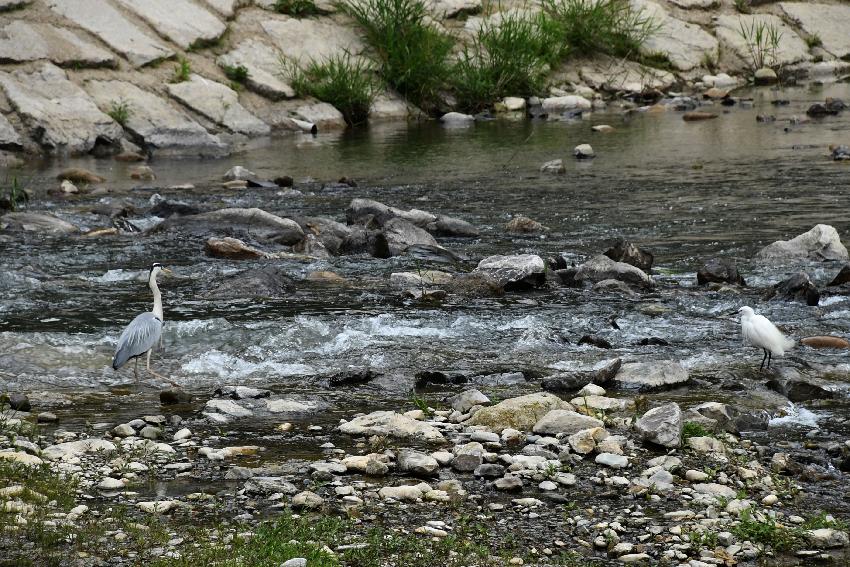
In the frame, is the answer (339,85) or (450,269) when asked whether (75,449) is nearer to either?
(450,269)

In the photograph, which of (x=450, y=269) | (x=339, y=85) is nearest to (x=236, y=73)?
(x=339, y=85)

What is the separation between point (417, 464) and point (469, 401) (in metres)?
1.23

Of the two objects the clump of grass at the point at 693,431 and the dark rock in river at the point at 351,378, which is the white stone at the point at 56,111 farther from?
the clump of grass at the point at 693,431

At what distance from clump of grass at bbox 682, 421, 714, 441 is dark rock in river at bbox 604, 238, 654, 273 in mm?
4436

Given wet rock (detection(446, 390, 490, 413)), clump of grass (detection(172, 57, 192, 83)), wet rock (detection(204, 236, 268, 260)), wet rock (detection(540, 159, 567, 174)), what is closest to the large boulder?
wet rock (detection(446, 390, 490, 413))

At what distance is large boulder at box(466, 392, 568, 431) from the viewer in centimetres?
652

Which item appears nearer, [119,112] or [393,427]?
[393,427]

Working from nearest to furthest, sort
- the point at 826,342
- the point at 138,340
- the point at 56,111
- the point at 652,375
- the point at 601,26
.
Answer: the point at 652,375 → the point at 138,340 → the point at 826,342 → the point at 56,111 → the point at 601,26

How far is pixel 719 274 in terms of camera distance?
395 inches

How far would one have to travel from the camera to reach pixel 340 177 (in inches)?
638

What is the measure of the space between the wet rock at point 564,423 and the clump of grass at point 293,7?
18.4 metres

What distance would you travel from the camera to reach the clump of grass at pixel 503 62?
76.4ft

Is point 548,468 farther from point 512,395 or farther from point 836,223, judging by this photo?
point 836,223

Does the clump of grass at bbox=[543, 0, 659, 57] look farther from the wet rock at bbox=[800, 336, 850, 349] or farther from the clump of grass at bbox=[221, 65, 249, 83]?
the wet rock at bbox=[800, 336, 850, 349]
